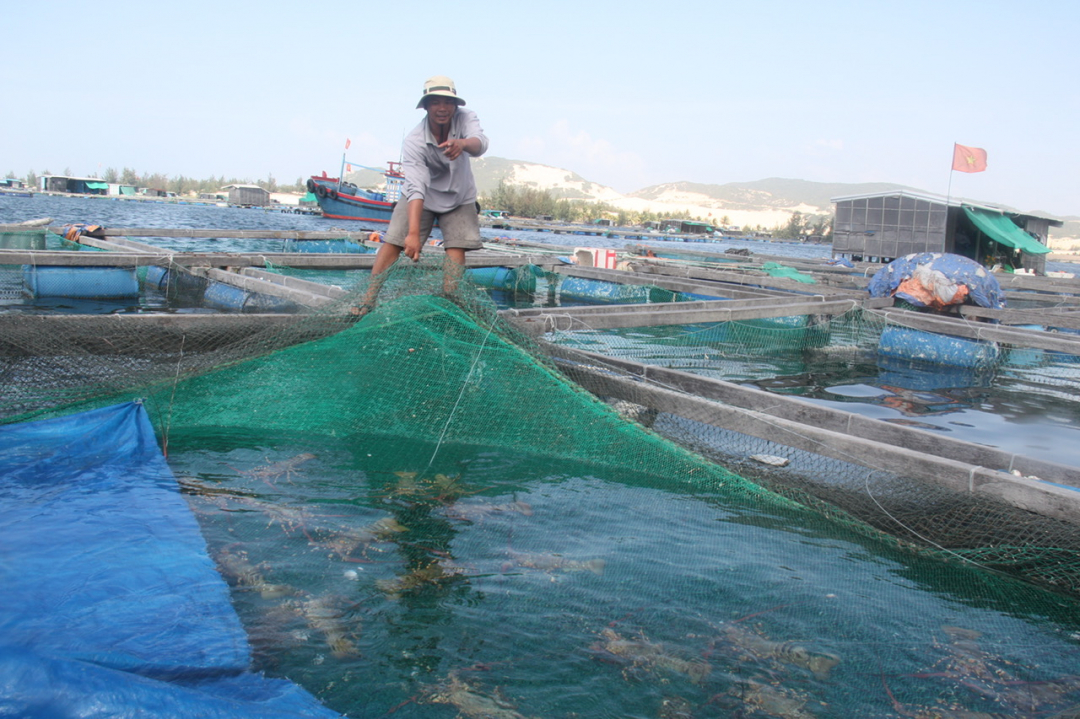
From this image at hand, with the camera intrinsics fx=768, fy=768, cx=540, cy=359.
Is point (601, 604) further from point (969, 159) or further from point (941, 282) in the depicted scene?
point (969, 159)

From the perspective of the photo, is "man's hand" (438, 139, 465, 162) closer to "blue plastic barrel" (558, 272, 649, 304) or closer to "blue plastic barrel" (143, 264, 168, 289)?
"blue plastic barrel" (558, 272, 649, 304)

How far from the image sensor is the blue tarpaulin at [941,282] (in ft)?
32.0

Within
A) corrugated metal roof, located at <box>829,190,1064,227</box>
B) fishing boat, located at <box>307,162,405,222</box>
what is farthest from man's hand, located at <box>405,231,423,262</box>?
fishing boat, located at <box>307,162,405,222</box>

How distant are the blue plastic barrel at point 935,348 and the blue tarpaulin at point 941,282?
1.25m

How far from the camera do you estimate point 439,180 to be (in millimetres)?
5031

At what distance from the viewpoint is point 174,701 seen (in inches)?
70.4

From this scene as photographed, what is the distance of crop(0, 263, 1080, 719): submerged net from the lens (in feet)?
7.82

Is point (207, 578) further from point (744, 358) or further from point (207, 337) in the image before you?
point (744, 358)

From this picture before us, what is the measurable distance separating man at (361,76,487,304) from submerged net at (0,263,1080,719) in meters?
0.62

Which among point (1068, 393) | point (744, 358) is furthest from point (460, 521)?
point (1068, 393)

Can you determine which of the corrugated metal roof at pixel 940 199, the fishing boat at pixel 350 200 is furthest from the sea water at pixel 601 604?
the fishing boat at pixel 350 200

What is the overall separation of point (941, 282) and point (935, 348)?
162cm

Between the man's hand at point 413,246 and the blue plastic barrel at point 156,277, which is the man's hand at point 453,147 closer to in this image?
the man's hand at point 413,246

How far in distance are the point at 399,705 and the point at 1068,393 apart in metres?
8.25
